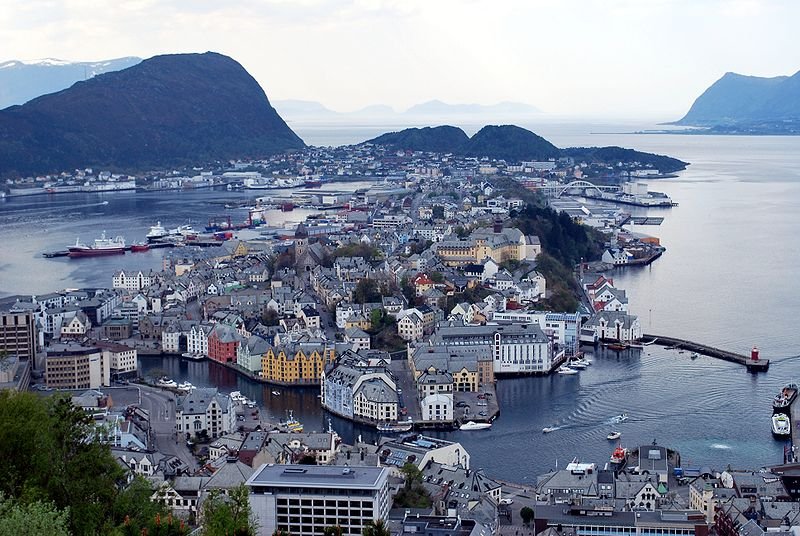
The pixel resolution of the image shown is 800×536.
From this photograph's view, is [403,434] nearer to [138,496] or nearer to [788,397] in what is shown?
[788,397]

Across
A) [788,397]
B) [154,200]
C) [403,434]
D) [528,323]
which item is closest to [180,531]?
[403,434]

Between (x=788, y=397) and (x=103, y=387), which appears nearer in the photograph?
(x=788, y=397)

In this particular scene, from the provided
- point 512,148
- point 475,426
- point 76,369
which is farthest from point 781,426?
point 512,148

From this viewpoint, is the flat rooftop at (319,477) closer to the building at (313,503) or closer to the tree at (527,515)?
the building at (313,503)

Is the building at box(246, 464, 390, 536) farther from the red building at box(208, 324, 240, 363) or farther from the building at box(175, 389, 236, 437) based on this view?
the red building at box(208, 324, 240, 363)

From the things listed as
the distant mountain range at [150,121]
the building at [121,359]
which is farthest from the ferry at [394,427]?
the distant mountain range at [150,121]

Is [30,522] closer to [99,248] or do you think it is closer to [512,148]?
[99,248]
